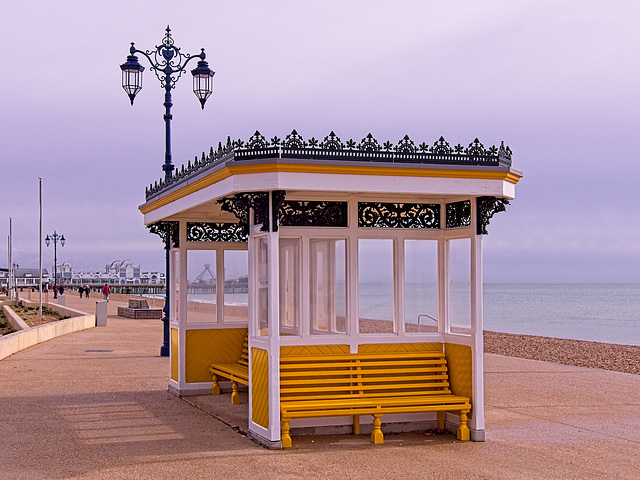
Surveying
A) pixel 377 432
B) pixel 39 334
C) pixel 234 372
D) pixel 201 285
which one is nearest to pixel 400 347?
pixel 377 432

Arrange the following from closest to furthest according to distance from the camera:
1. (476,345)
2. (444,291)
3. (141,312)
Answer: (476,345), (444,291), (141,312)

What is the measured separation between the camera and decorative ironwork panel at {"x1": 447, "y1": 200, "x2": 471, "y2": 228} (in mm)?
10406

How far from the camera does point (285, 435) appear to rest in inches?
373

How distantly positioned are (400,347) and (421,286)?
798mm

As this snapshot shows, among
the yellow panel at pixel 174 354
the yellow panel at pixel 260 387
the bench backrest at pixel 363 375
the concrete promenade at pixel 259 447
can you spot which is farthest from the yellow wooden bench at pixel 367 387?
the yellow panel at pixel 174 354

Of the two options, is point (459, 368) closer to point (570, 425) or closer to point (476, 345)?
point (476, 345)

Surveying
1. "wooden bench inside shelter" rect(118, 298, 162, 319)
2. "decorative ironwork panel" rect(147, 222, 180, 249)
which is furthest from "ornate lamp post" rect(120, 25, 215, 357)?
"wooden bench inside shelter" rect(118, 298, 162, 319)

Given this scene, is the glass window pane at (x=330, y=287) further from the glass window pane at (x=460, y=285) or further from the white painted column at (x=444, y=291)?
the glass window pane at (x=460, y=285)

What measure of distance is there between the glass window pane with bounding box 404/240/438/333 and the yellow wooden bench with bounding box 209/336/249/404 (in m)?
2.54

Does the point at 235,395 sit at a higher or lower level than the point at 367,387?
lower

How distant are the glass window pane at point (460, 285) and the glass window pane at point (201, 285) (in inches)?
178

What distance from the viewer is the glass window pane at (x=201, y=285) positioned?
1375cm

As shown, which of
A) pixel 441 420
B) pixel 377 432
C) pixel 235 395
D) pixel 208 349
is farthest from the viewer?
pixel 208 349

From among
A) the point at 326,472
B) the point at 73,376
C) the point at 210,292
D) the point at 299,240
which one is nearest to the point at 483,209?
the point at 299,240
